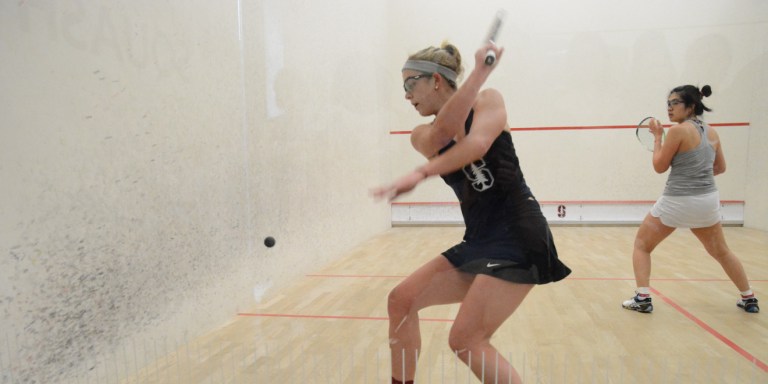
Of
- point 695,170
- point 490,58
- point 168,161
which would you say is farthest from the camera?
point 695,170

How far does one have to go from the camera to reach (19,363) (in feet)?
4.44

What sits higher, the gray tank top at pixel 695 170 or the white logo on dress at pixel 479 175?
the white logo on dress at pixel 479 175

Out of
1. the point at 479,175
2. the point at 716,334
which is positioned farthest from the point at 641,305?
the point at 479,175

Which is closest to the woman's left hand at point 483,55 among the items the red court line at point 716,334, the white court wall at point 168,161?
the white court wall at point 168,161

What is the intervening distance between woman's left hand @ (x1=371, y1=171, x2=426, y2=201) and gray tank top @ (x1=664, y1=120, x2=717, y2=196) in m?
1.85

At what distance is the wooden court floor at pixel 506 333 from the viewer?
5.60 feet

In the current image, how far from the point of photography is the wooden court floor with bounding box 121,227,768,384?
67.2 inches

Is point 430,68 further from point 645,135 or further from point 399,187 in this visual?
point 645,135

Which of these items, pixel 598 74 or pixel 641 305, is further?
pixel 641 305

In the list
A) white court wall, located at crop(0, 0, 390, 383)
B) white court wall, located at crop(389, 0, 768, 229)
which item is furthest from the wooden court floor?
white court wall, located at crop(389, 0, 768, 229)

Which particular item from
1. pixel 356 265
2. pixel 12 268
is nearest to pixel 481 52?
pixel 12 268

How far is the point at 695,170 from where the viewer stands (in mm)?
2248

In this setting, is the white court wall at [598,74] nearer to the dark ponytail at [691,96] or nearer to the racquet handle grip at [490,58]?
the dark ponytail at [691,96]

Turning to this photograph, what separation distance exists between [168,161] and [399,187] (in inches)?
53.0
